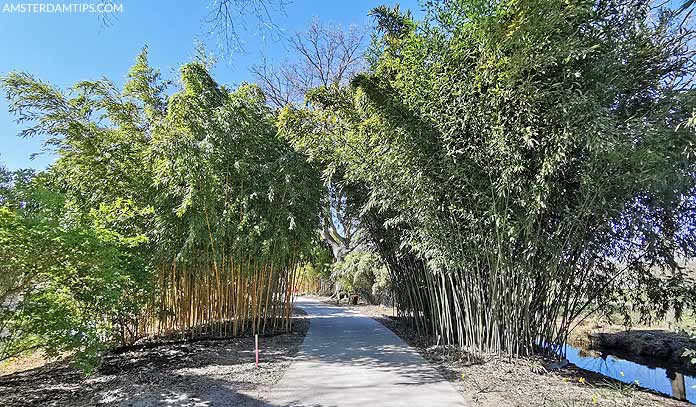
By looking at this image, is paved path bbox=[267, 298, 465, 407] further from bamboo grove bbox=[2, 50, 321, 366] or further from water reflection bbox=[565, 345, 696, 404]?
water reflection bbox=[565, 345, 696, 404]

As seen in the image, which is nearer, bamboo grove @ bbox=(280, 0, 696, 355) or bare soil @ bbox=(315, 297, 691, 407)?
bare soil @ bbox=(315, 297, 691, 407)

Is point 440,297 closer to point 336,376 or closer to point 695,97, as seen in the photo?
point 336,376

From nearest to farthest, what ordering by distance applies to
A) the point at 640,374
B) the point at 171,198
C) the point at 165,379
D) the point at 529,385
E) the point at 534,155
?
the point at 529,385
the point at 534,155
the point at 165,379
the point at 171,198
the point at 640,374

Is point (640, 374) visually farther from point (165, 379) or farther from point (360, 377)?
point (165, 379)

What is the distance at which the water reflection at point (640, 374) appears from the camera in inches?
180

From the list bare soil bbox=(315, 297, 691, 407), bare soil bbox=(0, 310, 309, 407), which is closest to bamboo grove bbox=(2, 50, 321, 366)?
bare soil bbox=(0, 310, 309, 407)

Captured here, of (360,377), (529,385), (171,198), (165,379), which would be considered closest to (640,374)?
(529,385)

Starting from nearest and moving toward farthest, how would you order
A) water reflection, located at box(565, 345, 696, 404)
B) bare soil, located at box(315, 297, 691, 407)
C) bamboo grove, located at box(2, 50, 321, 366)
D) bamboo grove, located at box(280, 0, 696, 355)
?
1. bare soil, located at box(315, 297, 691, 407)
2. bamboo grove, located at box(280, 0, 696, 355)
3. bamboo grove, located at box(2, 50, 321, 366)
4. water reflection, located at box(565, 345, 696, 404)

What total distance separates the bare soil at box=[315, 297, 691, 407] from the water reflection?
0.91 meters

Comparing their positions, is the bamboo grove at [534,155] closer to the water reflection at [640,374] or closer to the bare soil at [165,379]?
the water reflection at [640,374]

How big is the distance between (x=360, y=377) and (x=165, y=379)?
188 cm

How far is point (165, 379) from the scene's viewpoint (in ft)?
12.3

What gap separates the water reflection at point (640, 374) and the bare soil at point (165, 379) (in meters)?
3.87

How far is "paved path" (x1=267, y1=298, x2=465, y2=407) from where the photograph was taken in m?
3.10
